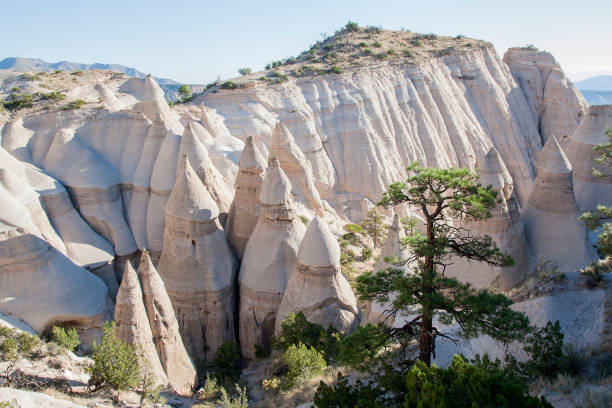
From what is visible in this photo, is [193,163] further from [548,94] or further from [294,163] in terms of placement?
[548,94]

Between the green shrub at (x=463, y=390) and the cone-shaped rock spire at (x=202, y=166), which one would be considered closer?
the green shrub at (x=463, y=390)

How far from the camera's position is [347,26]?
48000 mm

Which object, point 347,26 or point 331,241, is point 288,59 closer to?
point 347,26

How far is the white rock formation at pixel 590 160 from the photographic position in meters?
19.6

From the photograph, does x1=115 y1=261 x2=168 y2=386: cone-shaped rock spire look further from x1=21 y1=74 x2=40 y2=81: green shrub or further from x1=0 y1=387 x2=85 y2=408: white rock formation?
x1=21 y1=74 x2=40 y2=81: green shrub

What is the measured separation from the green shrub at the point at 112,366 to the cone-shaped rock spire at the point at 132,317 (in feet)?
4.03

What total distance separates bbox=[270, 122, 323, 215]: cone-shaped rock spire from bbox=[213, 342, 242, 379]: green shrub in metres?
8.21

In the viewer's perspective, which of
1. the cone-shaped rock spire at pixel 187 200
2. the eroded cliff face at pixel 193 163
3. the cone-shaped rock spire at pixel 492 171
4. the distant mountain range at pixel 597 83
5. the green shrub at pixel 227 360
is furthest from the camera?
the distant mountain range at pixel 597 83

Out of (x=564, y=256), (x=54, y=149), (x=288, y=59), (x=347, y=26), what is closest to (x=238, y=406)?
(x=564, y=256)

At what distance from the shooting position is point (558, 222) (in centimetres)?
1545

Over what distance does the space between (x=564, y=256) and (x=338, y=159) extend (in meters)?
16.2

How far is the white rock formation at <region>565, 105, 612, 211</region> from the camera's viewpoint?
64.2 ft

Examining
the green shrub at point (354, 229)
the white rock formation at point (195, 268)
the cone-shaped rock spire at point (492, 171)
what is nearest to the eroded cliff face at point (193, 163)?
the white rock formation at point (195, 268)

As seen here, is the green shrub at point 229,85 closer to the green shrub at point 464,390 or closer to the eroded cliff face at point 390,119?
the eroded cliff face at point 390,119
